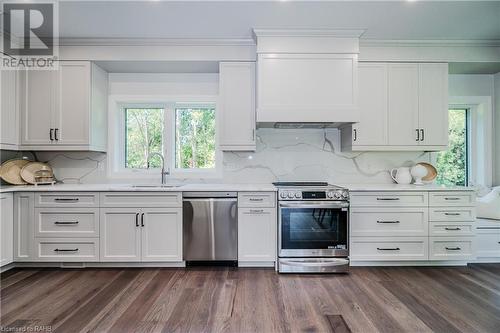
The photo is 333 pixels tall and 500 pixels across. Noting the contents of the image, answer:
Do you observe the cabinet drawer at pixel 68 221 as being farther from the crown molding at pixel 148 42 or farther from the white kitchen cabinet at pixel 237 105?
the crown molding at pixel 148 42

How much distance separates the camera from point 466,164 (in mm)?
3695

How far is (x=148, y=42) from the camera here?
10.1 ft

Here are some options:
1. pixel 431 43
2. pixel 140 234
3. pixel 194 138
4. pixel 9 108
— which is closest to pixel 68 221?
pixel 140 234

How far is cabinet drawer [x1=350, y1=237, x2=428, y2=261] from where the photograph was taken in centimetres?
291

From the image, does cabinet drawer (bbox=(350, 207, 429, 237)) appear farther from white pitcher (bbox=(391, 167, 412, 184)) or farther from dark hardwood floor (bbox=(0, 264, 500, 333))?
white pitcher (bbox=(391, 167, 412, 184))

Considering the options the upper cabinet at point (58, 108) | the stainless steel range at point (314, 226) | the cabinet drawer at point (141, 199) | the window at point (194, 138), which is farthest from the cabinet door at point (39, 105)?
the stainless steel range at point (314, 226)

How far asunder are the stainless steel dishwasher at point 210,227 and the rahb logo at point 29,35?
7.05 feet

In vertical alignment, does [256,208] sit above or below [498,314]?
above

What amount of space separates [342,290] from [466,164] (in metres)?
2.66

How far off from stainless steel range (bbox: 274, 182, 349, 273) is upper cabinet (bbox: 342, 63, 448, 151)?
31.2 inches

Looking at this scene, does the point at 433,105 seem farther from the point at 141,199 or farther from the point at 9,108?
the point at 9,108

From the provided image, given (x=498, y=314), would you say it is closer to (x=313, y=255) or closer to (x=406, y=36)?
(x=313, y=255)

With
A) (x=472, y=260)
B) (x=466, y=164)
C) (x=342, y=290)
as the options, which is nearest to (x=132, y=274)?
(x=342, y=290)

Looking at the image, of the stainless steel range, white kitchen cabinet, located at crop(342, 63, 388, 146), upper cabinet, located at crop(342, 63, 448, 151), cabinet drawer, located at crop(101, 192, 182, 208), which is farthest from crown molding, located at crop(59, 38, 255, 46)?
the stainless steel range
